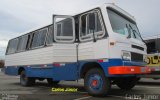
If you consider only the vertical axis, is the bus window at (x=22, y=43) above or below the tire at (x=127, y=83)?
above

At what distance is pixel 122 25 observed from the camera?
10.7 m

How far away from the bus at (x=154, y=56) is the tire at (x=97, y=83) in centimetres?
548

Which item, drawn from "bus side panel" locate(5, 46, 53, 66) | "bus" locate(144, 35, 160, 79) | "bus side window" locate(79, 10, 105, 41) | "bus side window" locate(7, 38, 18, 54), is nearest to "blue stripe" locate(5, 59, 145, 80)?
"bus side panel" locate(5, 46, 53, 66)

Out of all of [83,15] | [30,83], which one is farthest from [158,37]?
[30,83]

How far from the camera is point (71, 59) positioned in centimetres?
1145

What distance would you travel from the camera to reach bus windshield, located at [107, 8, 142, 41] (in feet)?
33.7

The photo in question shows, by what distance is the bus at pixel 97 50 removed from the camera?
9766 millimetres

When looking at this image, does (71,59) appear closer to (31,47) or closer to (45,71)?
(45,71)

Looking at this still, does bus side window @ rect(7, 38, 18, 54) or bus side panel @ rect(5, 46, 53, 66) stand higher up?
bus side window @ rect(7, 38, 18, 54)

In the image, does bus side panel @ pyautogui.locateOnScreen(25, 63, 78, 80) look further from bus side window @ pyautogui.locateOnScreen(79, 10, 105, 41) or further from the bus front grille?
the bus front grille

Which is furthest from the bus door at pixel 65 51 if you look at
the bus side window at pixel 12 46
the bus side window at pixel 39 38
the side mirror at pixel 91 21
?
the bus side window at pixel 12 46

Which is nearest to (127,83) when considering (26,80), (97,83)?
(97,83)

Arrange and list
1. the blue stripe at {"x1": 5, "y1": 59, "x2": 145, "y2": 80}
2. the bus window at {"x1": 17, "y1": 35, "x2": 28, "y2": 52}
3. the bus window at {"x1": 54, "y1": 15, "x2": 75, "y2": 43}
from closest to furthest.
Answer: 1. the blue stripe at {"x1": 5, "y1": 59, "x2": 145, "y2": 80}
2. the bus window at {"x1": 54, "y1": 15, "x2": 75, "y2": 43}
3. the bus window at {"x1": 17, "y1": 35, "x2": 28, "y2": 52}

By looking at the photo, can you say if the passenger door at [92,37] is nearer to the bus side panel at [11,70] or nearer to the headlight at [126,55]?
the headlight at [126,55]
